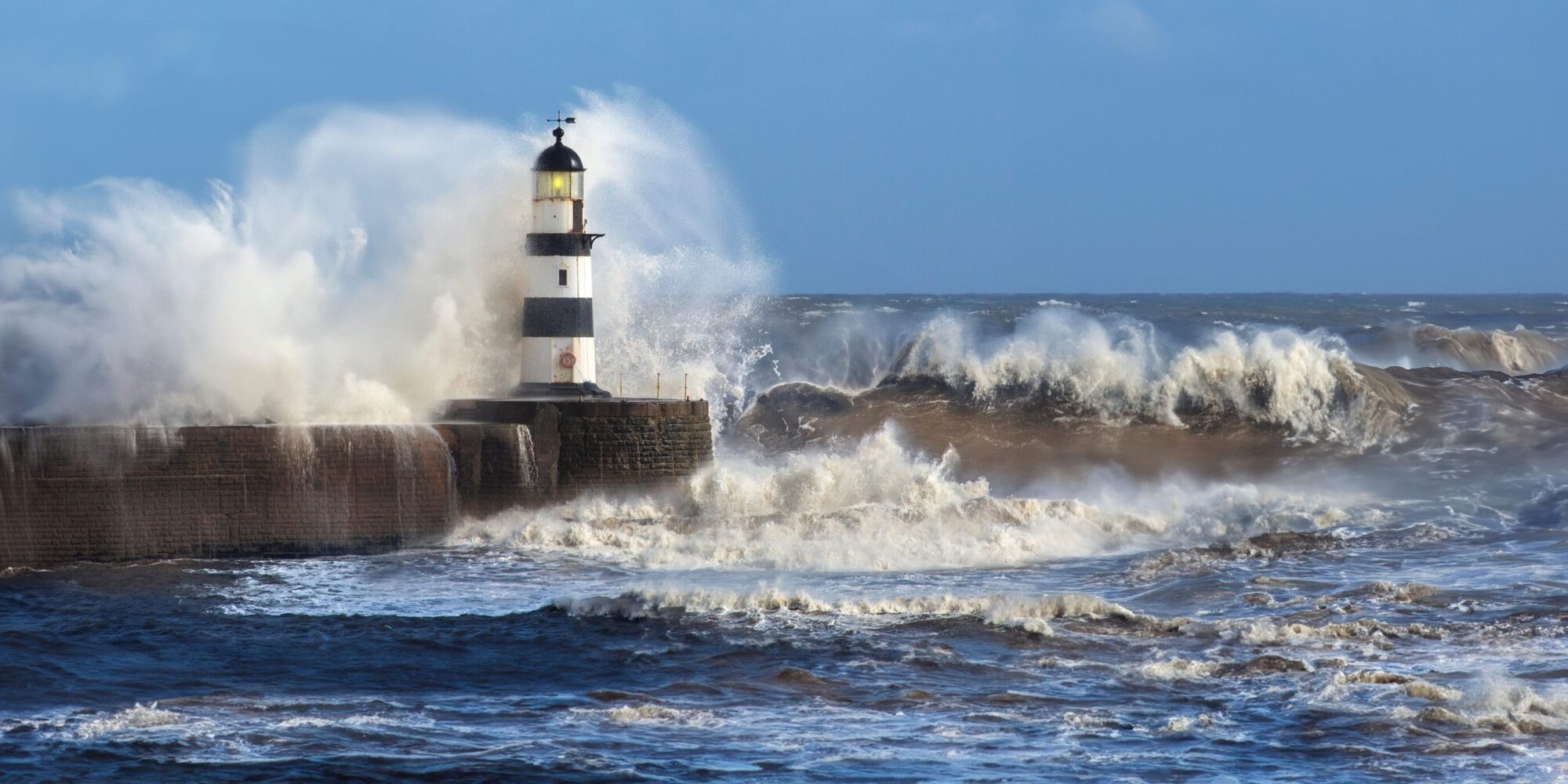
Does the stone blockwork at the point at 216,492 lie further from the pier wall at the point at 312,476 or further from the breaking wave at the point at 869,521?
the breaking wave at the point at 869,521

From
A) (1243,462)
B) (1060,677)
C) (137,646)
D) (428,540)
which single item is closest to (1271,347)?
(1243,462)

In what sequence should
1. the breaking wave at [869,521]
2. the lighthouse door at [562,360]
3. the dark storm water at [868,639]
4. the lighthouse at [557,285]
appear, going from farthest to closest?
the lighthouse door at [562,360], the lighthouse at [557,285], the breaking wave at [869,521], the dark storm water at [868,639]

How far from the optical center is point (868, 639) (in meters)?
10.3

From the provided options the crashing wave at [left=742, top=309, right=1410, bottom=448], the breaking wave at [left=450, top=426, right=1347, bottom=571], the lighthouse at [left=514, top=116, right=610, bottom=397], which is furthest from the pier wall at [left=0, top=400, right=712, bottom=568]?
the crashing wave at [left=742, top=309, right=1410, bottom=448]

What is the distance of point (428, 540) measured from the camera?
14859 mm

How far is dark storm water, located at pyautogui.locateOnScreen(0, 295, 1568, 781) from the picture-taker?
7902 mm

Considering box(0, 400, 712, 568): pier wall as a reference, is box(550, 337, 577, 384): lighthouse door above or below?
above

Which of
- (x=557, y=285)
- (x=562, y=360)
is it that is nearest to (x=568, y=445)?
(x=562, y=360)

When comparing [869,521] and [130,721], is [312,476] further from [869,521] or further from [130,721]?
[130,721]

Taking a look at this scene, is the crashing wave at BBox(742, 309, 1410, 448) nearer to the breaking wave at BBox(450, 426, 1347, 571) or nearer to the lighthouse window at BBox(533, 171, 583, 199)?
the breaking wave at BBox(450, 426, 1347, 571)

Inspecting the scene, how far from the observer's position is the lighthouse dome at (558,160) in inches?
655

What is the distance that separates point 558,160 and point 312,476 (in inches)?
160

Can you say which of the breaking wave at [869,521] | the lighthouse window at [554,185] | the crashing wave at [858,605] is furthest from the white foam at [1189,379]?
the crashing wave at [858,605]

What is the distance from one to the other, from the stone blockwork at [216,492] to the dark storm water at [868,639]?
1.30 ft
